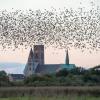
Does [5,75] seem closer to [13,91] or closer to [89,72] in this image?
[89,72]

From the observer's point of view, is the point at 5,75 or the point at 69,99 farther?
the point at 5,75

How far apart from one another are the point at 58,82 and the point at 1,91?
9.12 meters

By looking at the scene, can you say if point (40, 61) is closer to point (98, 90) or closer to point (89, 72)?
point (89, 72)

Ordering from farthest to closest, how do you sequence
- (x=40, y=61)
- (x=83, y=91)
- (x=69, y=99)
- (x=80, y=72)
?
(x=40, y=61) < (x=80, y=72) < (x=83, y=91) < (x=69, y=99)

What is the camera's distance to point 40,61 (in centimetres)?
13075

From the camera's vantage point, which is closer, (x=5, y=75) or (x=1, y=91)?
(x=1, y=91)

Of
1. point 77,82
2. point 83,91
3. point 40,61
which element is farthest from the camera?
point 40,61

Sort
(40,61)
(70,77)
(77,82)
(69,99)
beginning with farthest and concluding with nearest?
(40,61)
(70,77)
(77,82)
(69,99)

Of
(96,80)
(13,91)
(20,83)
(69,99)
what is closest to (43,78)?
(20,83)

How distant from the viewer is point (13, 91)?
27.8 metres

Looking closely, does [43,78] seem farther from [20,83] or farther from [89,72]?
[89,72]

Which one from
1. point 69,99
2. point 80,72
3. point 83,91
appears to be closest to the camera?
point 69,99

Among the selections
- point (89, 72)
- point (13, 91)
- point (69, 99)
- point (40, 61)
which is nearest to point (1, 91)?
point (13, 91)

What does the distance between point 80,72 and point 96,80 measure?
4.77 meters
